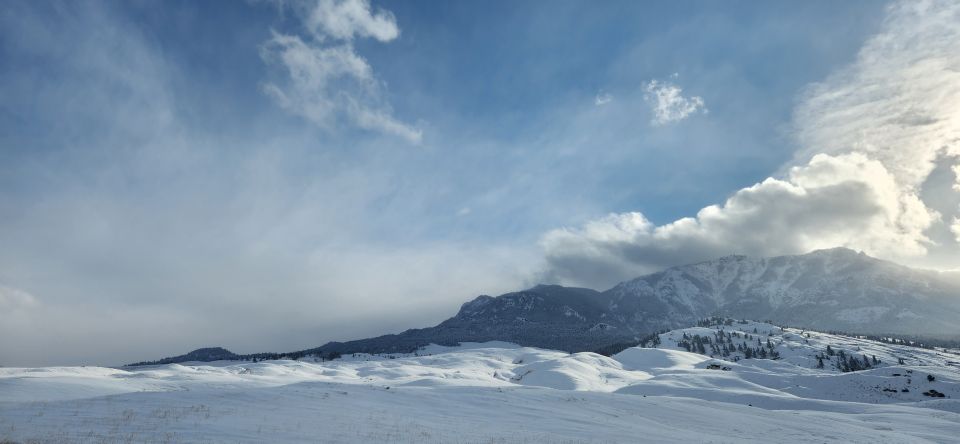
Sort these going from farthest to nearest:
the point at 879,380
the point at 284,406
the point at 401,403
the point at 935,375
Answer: the point at 935,375
the point at 879,380
the point at 401,403
the point at 284,406

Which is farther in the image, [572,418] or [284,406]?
[572,418]

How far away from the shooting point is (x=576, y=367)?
125438 millimetres

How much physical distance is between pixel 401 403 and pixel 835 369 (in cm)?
21534

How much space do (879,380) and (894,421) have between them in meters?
76.1

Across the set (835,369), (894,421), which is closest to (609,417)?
(894,421)

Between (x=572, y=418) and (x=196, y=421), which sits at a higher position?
(x=196, y=421)

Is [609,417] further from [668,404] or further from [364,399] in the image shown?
[364,399]

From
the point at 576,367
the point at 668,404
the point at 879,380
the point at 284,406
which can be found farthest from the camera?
the point at 576,367

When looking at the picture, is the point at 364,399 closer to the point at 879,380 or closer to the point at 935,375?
the point at 879,380

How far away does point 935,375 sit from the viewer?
116 meters

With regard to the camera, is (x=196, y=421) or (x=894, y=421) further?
(x=894, y=421)

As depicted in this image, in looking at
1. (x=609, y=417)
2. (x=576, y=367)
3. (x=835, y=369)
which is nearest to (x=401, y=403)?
(x=609, y=417)

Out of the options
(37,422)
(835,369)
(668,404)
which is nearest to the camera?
(37,422)

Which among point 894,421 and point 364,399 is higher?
point 364,399
